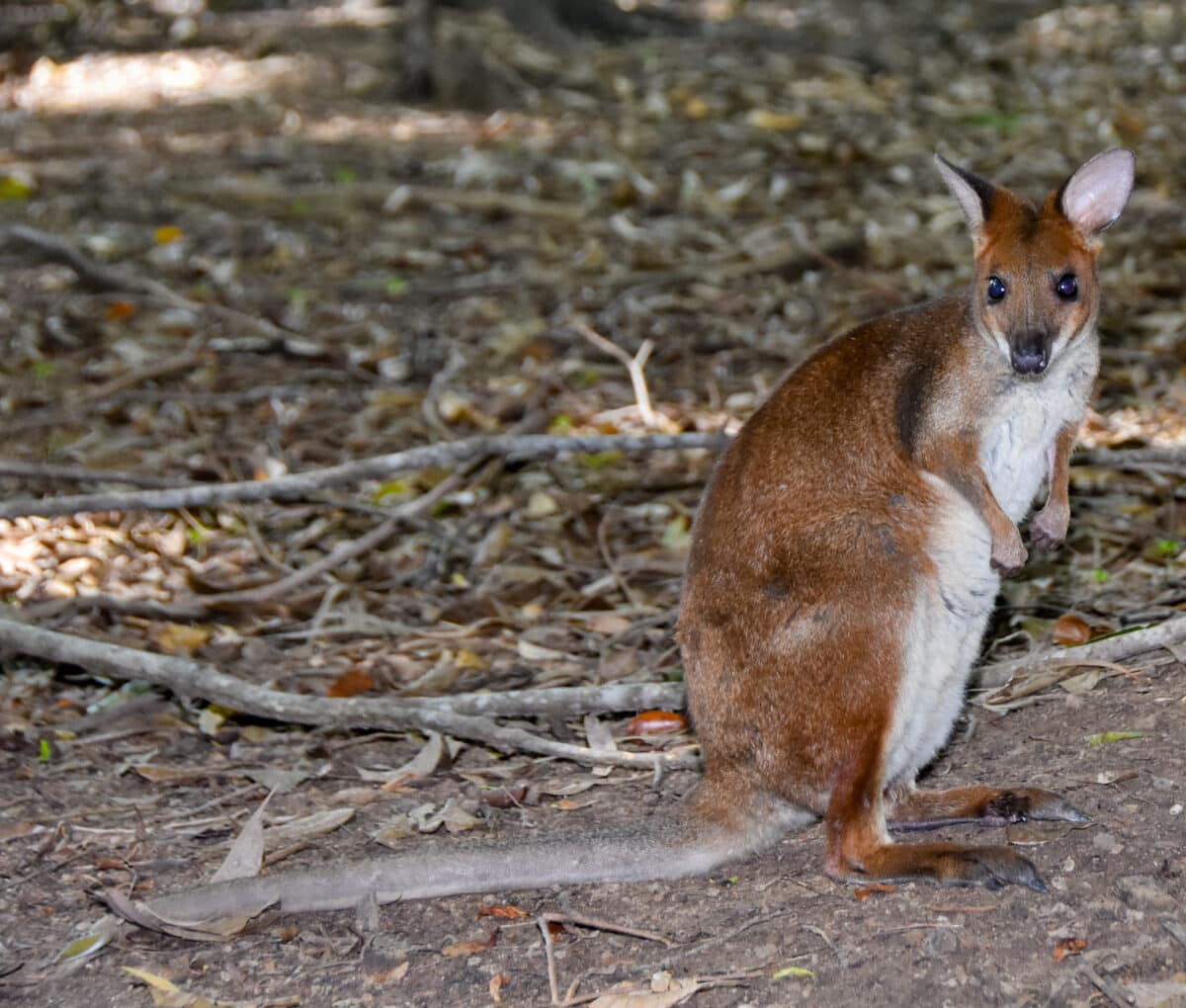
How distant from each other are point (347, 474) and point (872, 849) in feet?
7.70

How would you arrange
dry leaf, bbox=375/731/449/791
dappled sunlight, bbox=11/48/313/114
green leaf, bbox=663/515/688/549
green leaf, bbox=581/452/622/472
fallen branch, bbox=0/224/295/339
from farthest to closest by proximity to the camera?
dappled sunlight, bbox=11/48/313/114 < fallen branch, bbox=0/224/295/339 < green leaf, bbox=581/452/622/472 < green leaf, bbox=663/515/688/549 < dry leaf, bbox=375/731/449/791

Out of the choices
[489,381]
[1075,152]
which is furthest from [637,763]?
[1075,152]

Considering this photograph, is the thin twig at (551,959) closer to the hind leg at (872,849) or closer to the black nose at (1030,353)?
the hind leg at (872,849)

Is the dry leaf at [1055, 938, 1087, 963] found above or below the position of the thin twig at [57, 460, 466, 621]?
above

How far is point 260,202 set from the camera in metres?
8.62

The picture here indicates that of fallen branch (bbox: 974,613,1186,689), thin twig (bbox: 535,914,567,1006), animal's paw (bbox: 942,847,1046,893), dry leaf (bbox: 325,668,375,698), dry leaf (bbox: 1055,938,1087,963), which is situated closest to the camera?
dry leaf (bbox: 1055,938,1087,963)

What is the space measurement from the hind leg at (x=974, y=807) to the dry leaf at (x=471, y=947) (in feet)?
3.17

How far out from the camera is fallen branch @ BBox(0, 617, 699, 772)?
408cm

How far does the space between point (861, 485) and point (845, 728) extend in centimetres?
58

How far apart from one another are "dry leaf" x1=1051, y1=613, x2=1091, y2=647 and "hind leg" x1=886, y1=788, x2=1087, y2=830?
3.08 feet

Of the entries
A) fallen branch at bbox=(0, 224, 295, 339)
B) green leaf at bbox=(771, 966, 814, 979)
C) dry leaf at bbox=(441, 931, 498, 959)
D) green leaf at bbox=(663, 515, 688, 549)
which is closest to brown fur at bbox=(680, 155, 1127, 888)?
green leaf at bbox=(771, 966, 814, 979)

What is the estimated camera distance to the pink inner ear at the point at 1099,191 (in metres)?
3.48

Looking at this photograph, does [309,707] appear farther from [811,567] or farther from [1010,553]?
[1010,553]

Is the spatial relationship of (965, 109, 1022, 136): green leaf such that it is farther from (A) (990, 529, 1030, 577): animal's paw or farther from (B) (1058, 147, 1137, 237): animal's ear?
(A) (990, 529, 1030, 577): animal's paw
